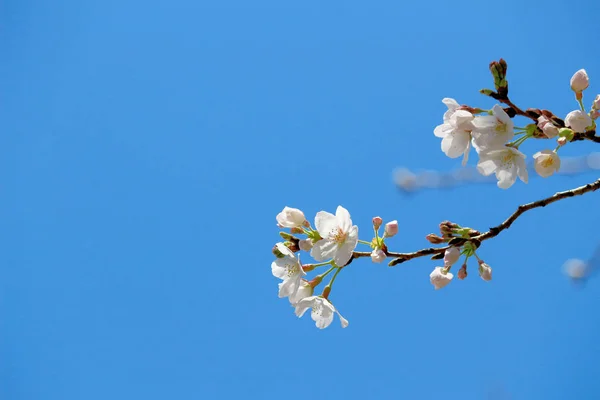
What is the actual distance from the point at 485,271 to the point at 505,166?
285 mm

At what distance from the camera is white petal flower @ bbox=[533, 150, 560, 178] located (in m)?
1.46

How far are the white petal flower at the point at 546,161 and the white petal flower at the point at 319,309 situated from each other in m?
0.67

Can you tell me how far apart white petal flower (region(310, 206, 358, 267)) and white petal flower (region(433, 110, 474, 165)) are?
0.35 metres

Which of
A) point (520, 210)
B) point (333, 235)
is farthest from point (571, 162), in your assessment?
point (333, 235)

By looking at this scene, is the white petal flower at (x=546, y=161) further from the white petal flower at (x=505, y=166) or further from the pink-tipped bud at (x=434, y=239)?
the pink-tipped bud at (x=434, y=239)

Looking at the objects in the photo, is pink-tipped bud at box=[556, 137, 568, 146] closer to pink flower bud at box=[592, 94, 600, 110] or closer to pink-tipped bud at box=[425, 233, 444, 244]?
pink flower bud at box=[592, 94, 600, 110]

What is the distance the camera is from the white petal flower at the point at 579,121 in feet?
4.39

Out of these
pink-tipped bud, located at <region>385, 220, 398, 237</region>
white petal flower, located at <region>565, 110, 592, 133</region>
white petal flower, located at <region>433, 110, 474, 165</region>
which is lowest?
white petal flower, located at <region>565, 110, 592, 133</region>

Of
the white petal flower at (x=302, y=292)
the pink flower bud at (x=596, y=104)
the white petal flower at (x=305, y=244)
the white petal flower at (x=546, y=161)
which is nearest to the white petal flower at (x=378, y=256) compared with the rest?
the white petal flower at (x=305, y=244)

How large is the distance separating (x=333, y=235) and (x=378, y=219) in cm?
13

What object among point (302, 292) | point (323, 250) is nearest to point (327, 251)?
point (323, 250)

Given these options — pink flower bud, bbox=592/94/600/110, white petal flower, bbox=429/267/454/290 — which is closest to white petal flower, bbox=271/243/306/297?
white petal flower, bbox=429/267/454/290

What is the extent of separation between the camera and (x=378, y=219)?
5.15 ft

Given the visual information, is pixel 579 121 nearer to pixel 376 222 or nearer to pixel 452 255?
pixel 452 255
